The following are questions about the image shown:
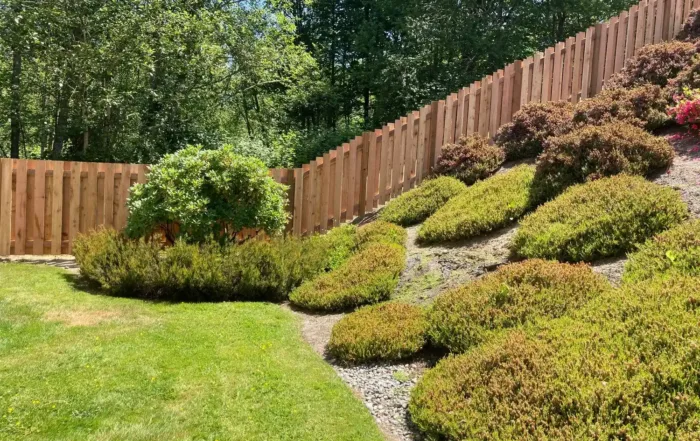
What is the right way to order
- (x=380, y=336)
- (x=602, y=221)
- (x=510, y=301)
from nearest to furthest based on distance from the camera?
(x=510, y=301) → (x=380, y=336) → (x=602, y=221)

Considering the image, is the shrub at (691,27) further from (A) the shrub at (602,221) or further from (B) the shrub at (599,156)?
(A) the shrub at (602,221)

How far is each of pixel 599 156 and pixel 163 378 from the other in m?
5.33

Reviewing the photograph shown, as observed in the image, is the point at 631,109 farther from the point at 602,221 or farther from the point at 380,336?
the point at 380,336

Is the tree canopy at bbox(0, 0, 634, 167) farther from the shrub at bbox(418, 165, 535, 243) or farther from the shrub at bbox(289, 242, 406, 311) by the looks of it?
the shrub at bbox(418, 165, 535, 243)

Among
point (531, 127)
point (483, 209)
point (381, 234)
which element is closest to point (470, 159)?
point (531, 127)

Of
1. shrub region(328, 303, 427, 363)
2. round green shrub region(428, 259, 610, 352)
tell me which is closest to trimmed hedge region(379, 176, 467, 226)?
shrub region(328, 303, 427, 363)

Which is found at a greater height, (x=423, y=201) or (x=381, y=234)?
(x=423, y=201)

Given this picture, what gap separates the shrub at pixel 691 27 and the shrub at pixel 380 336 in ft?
24.3

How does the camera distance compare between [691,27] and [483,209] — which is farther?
[691,27]

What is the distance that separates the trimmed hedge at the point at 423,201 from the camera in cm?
796

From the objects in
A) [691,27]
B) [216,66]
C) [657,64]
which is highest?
[216,66]

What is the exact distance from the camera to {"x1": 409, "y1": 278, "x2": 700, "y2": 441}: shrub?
273 centimetres

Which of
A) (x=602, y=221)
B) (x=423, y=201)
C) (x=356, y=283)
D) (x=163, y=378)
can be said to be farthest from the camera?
(x=423, y=201)

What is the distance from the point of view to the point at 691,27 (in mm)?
8734
